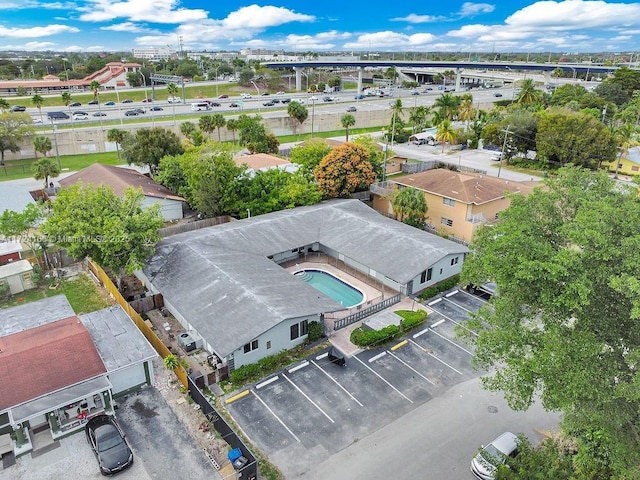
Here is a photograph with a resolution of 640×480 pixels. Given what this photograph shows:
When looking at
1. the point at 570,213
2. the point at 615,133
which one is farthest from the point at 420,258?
the point at 615,133

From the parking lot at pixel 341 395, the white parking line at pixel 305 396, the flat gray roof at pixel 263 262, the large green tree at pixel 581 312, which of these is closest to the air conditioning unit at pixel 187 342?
the flat gray roof at pixel 263 262

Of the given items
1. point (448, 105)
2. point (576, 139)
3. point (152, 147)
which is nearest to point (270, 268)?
point (152, 147)

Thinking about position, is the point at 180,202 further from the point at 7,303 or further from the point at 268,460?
the point at 268,460

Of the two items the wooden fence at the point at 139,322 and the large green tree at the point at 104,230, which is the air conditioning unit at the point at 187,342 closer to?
the wooden fence at the point at 139,322

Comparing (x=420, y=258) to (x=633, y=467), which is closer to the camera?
(x=633, y=467)

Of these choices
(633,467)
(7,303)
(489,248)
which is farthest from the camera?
(7,303)

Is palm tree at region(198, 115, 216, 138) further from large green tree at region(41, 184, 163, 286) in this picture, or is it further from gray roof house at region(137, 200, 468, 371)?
large green tree at region(41, 184, 163, 286)

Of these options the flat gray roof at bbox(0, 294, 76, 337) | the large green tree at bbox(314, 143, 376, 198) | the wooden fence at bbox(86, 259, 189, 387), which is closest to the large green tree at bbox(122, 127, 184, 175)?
the large green tree at bbox(314, 143, 376, 198)
